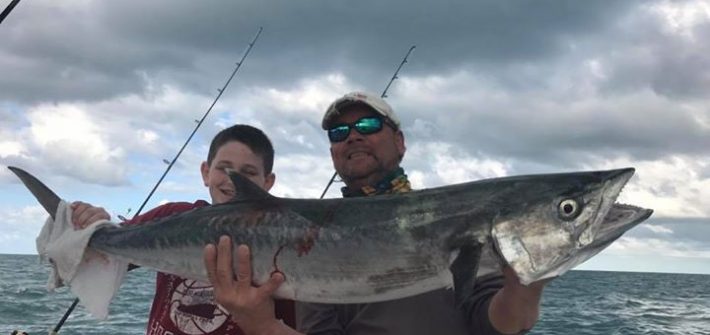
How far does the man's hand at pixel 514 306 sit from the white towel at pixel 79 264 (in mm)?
2100

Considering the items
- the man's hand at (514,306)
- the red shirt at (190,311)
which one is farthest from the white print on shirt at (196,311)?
the man's hand at (514,306)

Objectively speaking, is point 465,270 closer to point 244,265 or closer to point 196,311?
point 244,265

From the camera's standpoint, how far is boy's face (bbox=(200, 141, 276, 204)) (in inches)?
169

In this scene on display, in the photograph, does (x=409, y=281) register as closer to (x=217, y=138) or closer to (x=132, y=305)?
(x=217, y=138)

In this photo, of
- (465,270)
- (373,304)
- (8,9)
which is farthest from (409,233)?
(8,9)

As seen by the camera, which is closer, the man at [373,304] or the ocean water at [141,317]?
the man at [373,304]

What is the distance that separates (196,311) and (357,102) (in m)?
1.62

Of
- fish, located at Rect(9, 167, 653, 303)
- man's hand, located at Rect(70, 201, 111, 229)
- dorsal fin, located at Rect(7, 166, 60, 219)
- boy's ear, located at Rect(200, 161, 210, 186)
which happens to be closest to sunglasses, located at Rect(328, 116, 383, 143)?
fish, located at Rect(9, 167, 653, 303)

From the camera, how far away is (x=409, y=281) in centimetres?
303

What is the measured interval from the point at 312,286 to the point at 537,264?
1.08 metres

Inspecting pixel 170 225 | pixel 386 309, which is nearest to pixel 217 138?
pixel 170 225

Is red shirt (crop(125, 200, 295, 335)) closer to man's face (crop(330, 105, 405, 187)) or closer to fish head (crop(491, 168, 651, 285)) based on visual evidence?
man's face (crop(330, 105, 405, 187))

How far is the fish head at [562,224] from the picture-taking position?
281cm

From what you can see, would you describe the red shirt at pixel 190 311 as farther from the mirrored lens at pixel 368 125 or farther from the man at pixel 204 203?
the mirrored lens at pixel 368 125
